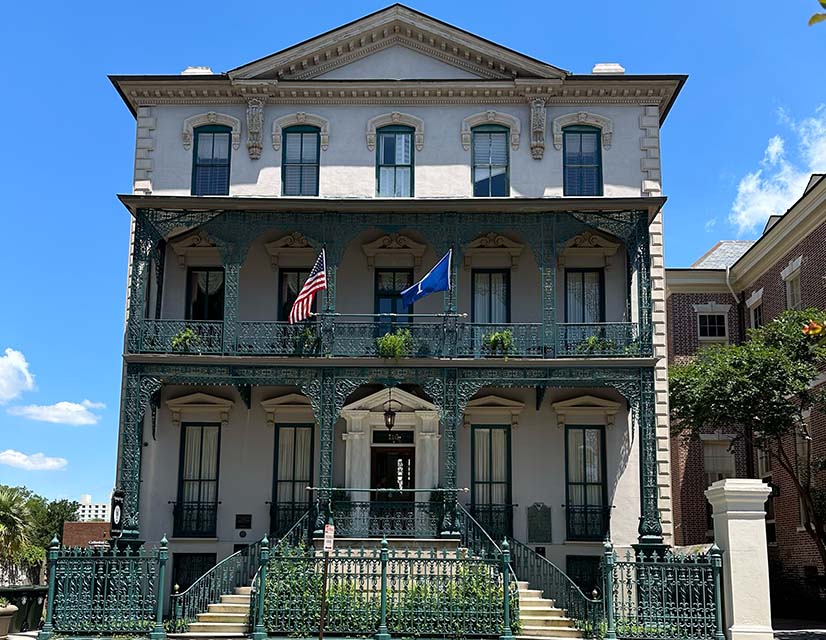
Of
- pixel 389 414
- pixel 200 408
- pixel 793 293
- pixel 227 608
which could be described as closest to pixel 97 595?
pixel 227 608

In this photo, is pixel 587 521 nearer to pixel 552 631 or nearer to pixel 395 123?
pixel 552 631

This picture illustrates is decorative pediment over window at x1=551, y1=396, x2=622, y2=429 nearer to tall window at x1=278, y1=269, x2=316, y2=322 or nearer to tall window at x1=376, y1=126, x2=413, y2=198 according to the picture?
tall window at x1=376, y1=126, x2=413, y2=198

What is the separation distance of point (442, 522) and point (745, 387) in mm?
9767

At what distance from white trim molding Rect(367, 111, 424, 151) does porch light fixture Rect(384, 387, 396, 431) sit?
6038 mm

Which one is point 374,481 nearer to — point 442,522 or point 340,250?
point 442,522

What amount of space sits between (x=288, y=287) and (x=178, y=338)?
3393mm

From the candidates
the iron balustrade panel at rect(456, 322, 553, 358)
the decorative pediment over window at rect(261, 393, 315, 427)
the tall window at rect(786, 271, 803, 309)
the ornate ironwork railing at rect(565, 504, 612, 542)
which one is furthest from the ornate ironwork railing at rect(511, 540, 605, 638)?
the tall window at rect(786, 271, 803, 309)

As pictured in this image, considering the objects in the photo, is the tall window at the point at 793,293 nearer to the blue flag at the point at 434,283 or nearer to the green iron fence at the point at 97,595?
the blue flag at the point at 434,283

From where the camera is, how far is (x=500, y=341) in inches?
904

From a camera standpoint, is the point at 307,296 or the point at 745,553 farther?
the point at 307,296

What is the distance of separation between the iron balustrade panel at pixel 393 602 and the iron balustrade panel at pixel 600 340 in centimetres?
620

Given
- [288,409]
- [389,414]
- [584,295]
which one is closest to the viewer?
[389,414]

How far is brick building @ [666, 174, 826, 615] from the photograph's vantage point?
1126 inches

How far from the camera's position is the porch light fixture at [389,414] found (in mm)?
23516
